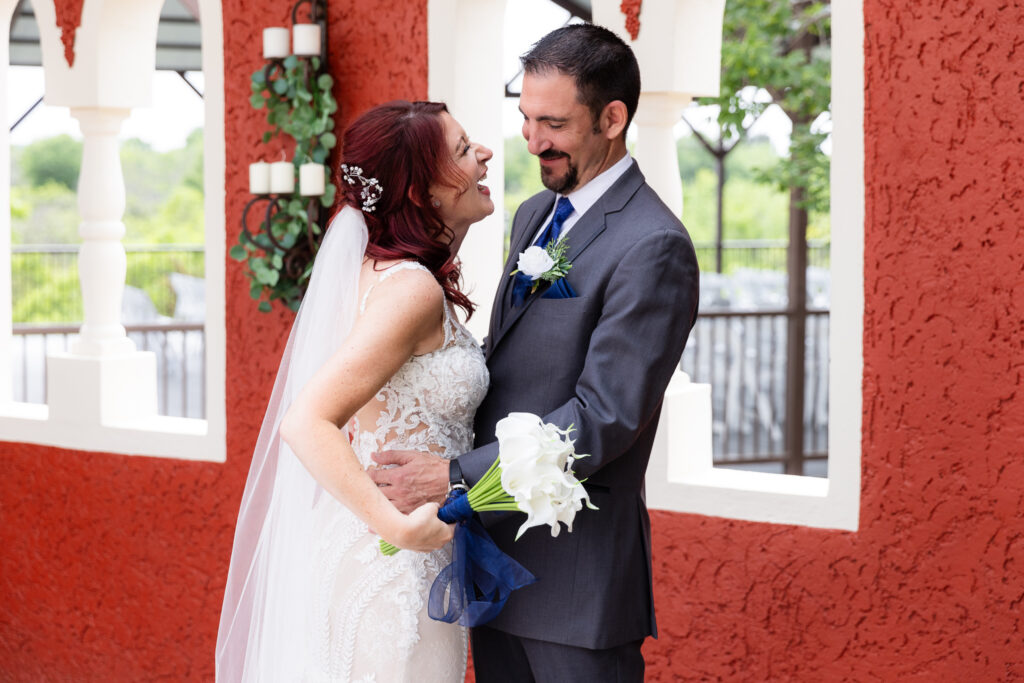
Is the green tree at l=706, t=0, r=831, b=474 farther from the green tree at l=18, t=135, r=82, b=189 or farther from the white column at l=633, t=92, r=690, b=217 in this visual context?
the green tree at l=18, t=135, r=82, b=189

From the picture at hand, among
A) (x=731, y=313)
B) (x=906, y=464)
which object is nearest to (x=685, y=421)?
(x=906, y=464)

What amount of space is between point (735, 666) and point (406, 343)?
1.71m

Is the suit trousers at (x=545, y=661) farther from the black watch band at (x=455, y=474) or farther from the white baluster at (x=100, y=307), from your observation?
the white baluster at (x=100, y=307)

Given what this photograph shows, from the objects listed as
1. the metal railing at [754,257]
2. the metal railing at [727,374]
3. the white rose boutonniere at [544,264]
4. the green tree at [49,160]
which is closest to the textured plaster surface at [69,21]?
the white rose boutonniere at [544,264]

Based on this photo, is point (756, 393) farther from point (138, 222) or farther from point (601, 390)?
point (138, 222)

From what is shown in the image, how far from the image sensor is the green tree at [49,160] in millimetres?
20469

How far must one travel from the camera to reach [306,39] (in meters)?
3.81

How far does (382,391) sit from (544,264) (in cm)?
43

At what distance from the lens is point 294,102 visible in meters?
3.89

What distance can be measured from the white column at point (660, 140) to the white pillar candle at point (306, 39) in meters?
1.09

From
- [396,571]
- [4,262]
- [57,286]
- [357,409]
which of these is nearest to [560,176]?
[357,409]

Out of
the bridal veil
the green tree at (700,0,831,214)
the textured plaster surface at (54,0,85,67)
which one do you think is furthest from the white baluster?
the green tree at (700,0,831,214)

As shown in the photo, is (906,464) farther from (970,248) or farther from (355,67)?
(355,67)

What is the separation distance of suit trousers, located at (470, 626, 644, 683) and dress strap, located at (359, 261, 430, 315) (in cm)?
75
